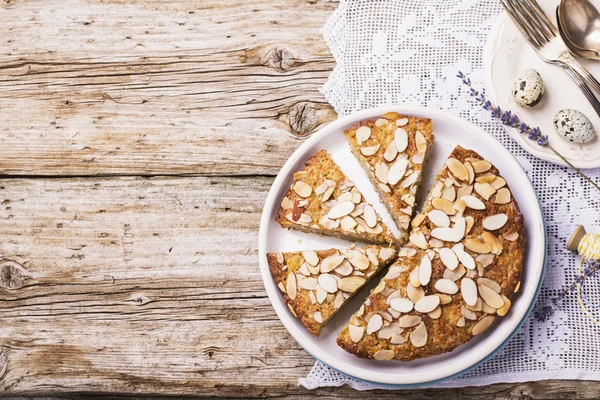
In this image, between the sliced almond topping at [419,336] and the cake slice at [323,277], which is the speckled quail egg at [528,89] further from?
the sliced almond topping at [419,336]

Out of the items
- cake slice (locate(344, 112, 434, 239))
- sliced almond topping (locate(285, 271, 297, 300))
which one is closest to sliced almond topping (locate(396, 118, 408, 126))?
cake slice (locate(344, 112, 434, 239))

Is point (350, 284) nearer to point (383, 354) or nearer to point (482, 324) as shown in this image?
point (383, 354)

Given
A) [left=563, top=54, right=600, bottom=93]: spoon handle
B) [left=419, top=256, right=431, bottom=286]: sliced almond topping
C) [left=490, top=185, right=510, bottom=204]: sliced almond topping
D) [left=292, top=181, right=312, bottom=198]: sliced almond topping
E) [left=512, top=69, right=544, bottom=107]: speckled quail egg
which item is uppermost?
[left=563, top=54, right=600, bottom=93]: spoon handle

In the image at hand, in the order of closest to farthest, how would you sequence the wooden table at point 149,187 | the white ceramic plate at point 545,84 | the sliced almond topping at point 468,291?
the sliced almond topping at point 468,291 < the white ceramic plate at point 545,84 < the wooden table at point 149,187

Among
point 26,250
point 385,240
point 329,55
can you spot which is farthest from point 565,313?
point 26,250

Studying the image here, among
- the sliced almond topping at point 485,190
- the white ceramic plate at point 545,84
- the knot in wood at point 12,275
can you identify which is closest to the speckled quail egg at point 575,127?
the white ceramic plate at point 545,84

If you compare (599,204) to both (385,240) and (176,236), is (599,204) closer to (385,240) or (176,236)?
(385,240)

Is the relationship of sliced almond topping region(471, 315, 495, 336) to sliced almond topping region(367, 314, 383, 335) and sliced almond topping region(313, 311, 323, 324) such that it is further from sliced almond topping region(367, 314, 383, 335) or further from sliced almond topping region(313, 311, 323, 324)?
sliced almond topping region(313, 311, 323, 324)
